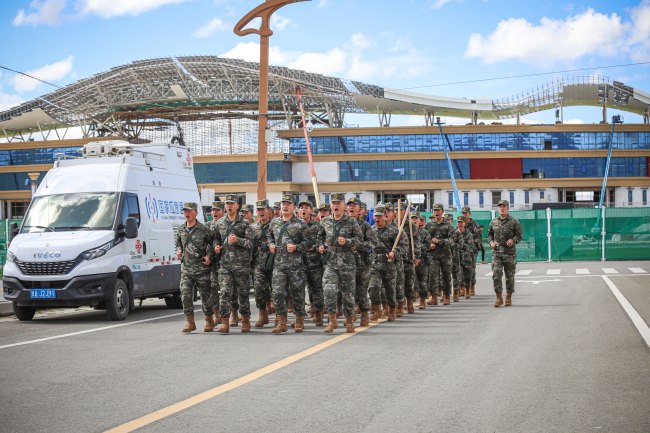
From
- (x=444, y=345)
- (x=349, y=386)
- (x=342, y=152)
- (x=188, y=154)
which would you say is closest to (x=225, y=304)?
(x=444, y=345)

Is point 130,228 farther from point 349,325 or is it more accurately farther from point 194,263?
point 349,325

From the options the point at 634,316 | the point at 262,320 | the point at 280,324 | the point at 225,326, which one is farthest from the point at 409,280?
the point at 225,326

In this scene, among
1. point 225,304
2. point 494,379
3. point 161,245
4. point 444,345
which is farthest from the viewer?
point 161,245

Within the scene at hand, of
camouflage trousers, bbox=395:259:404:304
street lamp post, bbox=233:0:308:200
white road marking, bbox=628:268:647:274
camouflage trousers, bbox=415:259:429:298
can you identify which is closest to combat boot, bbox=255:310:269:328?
camouflage trousers, bbox=395:259:404:304

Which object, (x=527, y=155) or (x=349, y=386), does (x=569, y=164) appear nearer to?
(x=527, y=155)

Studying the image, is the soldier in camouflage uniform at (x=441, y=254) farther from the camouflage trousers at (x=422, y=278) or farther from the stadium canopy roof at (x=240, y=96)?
the stadium canopy roof at (x=240, y=96)

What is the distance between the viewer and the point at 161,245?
1686 centimetres

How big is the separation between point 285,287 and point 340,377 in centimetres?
465

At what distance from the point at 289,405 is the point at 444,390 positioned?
4.93ft

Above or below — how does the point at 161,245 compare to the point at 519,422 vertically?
above

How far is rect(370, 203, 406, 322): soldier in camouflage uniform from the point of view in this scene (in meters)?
14.5

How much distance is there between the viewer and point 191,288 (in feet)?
42.5

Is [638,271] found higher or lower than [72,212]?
lower

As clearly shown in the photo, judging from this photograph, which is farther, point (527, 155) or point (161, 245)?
point (527, 155)
